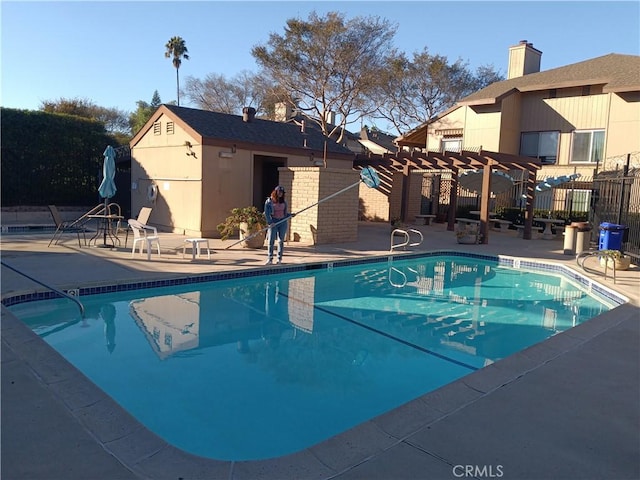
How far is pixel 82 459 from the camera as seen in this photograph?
2797mm

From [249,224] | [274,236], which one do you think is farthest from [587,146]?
[274,236]

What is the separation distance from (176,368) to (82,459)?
238cm

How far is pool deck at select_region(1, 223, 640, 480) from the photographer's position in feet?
9.17

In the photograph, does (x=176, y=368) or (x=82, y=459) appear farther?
(x=176, y=368)

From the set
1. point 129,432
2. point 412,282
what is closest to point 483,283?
point 412,282

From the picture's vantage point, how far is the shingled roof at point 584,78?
1966cm

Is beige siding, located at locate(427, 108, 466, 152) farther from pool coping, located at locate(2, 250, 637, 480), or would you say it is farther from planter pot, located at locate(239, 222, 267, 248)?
pool coping, located at locate(2, 250, 637, 480)

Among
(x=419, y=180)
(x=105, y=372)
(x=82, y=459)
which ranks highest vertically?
(x=419, y=180)

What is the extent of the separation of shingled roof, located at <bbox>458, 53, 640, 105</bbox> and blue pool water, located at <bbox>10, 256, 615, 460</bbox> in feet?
45.5

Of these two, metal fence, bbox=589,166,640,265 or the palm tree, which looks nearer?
metal fence, bbox=589,166,640,265

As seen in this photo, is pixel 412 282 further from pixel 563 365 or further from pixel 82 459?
pixel 82 459

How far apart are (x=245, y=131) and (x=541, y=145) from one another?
15.2 m

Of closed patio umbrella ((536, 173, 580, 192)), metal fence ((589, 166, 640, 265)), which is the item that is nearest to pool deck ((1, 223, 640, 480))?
metal fence ((589, 166, 640, 265))

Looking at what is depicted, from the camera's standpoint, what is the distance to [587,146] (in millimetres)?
21500
